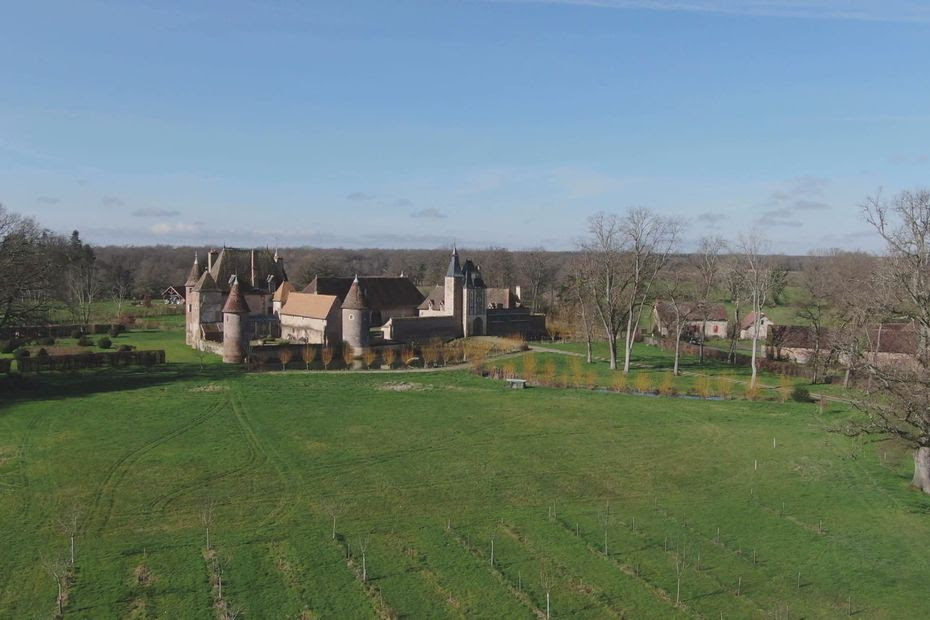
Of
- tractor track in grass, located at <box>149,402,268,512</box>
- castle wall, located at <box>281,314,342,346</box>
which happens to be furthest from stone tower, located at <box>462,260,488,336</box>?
tractor track in grass, located at <box>149,402,268,512</box>

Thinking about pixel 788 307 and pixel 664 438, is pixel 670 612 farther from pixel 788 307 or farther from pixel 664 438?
pixel 788 307

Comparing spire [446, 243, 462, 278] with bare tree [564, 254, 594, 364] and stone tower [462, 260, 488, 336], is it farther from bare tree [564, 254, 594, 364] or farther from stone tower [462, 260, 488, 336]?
bare tree [564, 254, 594, 364]

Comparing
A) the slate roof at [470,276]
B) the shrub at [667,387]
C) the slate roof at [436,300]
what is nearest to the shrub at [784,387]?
the shrub at [667,387]

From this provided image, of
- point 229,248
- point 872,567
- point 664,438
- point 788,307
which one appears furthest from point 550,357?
point 788,307

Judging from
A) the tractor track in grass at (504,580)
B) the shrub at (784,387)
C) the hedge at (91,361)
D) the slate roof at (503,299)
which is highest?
the slate roof at (503,299)

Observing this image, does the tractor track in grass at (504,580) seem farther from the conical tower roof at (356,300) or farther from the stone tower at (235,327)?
the conical tower roof at (356,300)

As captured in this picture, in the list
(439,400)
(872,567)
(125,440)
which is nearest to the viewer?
(872,567)

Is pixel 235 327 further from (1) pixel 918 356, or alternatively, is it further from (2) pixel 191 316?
(1) pixel 918 356
